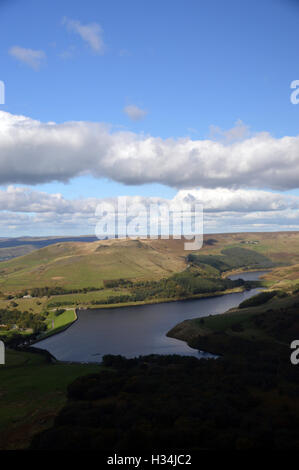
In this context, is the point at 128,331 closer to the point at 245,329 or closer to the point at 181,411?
the point at 245,329

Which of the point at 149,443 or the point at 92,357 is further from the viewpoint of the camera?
the point at 92,357

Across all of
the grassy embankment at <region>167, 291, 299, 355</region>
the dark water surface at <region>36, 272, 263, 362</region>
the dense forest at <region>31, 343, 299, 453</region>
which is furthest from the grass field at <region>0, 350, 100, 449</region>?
the grassy embankment at <region>167, 291, 299, 355</region>

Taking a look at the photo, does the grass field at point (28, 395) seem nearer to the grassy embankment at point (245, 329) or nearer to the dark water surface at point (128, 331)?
the dark water surface at point (128, 331)

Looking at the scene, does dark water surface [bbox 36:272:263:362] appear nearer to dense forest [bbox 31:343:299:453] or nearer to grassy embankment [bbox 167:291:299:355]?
grassy embankment [bbox 167:291:299:355]

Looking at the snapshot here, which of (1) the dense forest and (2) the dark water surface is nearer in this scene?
(1) the dense forest

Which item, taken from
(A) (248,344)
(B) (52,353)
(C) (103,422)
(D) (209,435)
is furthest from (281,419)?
(B) (52,353)
